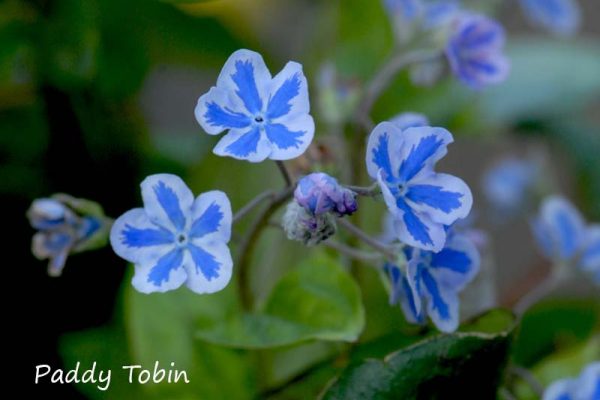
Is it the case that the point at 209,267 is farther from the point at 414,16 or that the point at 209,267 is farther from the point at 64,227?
the point at 414,16

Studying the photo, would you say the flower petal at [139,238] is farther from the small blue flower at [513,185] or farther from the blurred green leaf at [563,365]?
the small blue flower at [513,185]

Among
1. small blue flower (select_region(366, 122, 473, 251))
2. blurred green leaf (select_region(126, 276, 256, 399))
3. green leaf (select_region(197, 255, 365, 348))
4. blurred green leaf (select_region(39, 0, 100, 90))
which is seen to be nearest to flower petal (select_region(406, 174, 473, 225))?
small blue flower (select_region(366, 122, 473, 251))

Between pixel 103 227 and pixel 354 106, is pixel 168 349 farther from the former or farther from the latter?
pixel 354 106

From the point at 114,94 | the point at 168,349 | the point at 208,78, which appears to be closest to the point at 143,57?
the point at 114,94

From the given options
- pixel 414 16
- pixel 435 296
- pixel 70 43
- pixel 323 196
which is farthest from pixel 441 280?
pixel 70 43

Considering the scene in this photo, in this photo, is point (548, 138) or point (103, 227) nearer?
point (103, 227)

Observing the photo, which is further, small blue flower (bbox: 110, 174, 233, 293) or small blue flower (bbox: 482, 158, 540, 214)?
small blue flower (bbox: 482, 158, 540, 214)

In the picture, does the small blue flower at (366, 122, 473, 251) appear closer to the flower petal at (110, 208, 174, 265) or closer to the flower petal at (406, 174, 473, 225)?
the flower petal at (406, 174, 473, 225)
